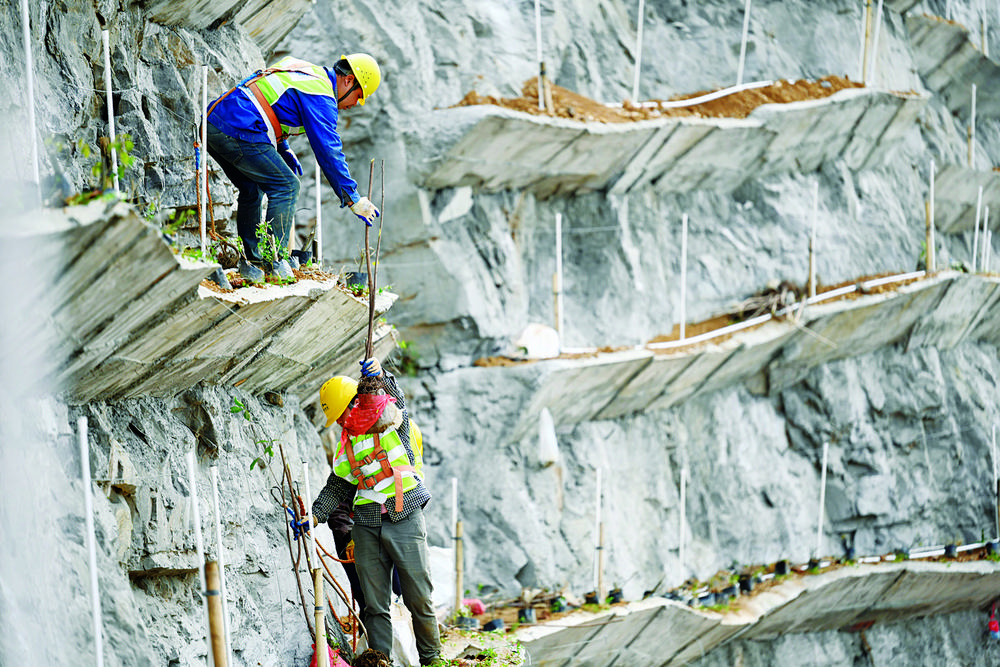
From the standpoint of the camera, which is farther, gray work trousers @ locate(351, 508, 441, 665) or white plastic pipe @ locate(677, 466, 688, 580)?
white plastic pipe @ locate(677, 466, 688, 580)

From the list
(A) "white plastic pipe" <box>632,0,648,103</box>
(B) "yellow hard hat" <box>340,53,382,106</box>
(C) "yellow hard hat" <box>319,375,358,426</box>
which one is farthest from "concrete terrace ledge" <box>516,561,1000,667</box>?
(A) "white plastic pipe" <box>632,0,648,103</box>

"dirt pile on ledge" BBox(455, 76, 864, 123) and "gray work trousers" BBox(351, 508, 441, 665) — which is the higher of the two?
"dirt pile on ledge" BBox(455, 76, 864, 123)

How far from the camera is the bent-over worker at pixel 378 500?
670 centimetres

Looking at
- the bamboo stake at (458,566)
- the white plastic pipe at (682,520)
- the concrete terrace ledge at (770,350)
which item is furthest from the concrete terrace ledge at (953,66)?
the bamboo stake at (458,566)

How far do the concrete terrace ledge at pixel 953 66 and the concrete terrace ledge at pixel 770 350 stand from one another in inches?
178

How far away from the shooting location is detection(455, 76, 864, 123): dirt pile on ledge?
12578 mm

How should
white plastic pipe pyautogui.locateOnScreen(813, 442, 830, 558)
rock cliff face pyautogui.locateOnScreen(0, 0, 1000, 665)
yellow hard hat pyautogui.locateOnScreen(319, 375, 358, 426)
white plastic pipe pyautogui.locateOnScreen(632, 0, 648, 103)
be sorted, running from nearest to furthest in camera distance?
rock cliff face pyautogui.locateOnScreen(0, 0, 1000, 665) → yellow hard hat pyautogui.locateOnScreen(319, 375, 358, 426) → white plastic pipe pyautogui.locateOnScreen(813, 442, 830, 558) → white plastic pipe pyautogui.locateOnScreen(632, 0, 648, 103)

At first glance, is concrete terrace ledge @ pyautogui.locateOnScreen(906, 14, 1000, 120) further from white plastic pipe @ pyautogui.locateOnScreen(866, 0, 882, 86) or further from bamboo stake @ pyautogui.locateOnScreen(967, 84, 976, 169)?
white plastic pipe @ pyautogui.locateOnScreen(866, 0, 882, 86)

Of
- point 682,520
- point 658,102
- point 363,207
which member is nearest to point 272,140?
point 363,207

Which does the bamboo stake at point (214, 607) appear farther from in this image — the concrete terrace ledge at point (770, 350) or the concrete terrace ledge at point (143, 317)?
the concrete terrace ledge at point (770, 350)

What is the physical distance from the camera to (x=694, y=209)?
14727 millimetres

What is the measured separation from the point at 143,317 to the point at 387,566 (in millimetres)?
2492

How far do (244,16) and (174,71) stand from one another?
51.3 inches

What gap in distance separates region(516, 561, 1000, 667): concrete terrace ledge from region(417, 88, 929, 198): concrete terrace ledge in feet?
15.9
